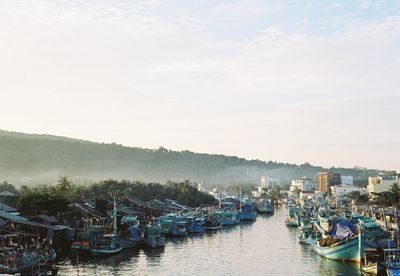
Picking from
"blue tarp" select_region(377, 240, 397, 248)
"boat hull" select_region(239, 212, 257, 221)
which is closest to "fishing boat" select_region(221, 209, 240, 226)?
"boat hull" select_region(239, 212, 257, 221)

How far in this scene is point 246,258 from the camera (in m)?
58.4

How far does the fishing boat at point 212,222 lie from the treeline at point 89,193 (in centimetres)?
1867

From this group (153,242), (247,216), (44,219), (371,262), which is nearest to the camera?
(371,262)

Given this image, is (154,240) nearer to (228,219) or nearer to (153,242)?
(153,242)

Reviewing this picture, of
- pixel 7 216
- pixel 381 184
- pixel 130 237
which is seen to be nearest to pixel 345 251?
pixel 130 237

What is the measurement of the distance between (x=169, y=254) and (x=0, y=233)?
17977 mm

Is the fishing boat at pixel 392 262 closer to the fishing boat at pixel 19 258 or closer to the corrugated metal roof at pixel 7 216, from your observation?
the fishing boat at pixel 19 258

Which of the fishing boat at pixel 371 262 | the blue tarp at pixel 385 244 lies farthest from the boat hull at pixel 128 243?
the blue tarp at pixel 385 244

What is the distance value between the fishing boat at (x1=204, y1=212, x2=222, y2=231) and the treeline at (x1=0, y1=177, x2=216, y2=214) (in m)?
18.7

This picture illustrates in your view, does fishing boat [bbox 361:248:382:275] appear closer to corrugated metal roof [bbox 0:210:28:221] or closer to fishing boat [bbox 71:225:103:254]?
fishing boat [bbox 71:225:103:254]

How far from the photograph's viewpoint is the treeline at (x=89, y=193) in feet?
228

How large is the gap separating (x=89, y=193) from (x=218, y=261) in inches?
2275

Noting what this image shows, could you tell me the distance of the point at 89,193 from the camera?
109m

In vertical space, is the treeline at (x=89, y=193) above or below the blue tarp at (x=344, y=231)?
above
